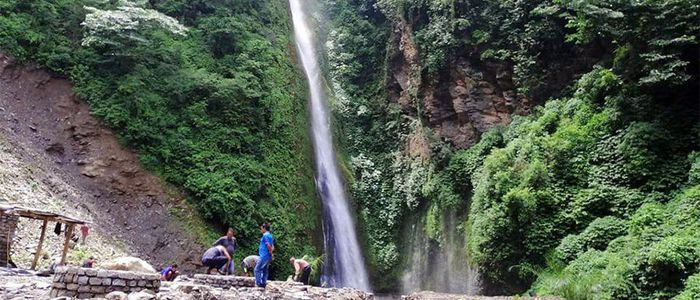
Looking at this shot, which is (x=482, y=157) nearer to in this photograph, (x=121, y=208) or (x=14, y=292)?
(x=121, y=208)

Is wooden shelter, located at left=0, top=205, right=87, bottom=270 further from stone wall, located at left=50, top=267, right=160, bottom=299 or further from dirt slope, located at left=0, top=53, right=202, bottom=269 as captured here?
stone wall, located at left=50, top=267, right=160, bottom=299

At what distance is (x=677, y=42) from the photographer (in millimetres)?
12633

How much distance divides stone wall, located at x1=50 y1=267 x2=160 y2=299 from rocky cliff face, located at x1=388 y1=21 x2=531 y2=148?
14858 mm

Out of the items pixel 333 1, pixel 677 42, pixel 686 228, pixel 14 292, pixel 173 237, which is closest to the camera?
pixel 14 292

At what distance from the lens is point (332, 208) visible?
20562 millimetres

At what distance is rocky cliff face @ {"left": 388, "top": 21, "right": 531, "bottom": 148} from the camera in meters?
19.4

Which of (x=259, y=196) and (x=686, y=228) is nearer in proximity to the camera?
(x=686, y=228)

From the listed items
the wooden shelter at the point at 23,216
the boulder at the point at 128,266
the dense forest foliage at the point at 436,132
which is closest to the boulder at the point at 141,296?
the boulder at the point at 128,266

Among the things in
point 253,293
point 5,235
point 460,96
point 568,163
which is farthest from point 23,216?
point 460,96

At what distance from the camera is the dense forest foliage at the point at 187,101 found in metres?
16.3

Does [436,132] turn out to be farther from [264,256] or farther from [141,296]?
[141,296]

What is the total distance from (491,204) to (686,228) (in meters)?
5.60

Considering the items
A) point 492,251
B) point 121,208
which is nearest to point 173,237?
point 121,208

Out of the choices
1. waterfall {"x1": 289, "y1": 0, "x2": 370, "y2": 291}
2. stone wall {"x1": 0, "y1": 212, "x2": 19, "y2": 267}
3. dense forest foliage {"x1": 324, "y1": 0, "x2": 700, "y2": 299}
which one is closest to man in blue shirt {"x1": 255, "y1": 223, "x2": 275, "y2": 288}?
stone wall {"x1": 0, "y1": 212, "x2": 19, "y2": 267}
